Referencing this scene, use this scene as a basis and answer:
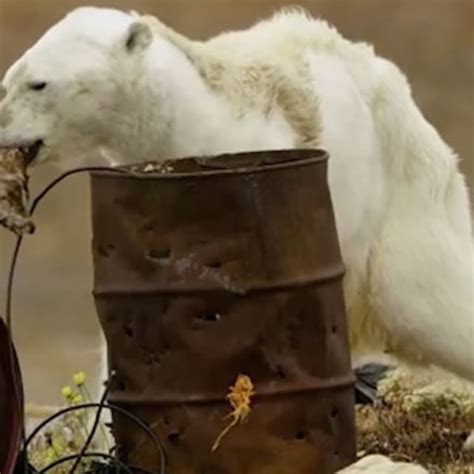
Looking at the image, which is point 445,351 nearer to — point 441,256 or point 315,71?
point 441,256

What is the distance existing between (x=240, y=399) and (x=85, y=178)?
8544 mm

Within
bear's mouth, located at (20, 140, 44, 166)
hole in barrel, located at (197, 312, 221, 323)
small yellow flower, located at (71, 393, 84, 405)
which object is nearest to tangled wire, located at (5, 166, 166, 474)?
hole in barrel, located at (197, 312, 221, 323)

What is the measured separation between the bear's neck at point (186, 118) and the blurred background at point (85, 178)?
2.93m

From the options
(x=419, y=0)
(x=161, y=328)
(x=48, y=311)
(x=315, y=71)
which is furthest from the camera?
(x=419, y=0)

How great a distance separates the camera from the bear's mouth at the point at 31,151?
498 cm

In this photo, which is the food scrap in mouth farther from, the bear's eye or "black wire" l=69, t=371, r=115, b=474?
"black wire" l=69, t=371, r=115, b=474

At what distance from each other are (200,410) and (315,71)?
1.35 m

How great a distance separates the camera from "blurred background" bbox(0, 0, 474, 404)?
29.7 feet

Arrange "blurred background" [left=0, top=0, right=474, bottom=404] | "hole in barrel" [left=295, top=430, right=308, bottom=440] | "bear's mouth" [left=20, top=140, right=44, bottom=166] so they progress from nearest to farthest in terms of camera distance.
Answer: "hole in barrel" [left=295, top=430, right=308, bottom=440]
"bear's mouth" [left=20, top=140, right=44, bottom=166]
"blurred background" [left=0, top=0, right=474, bottom=404]

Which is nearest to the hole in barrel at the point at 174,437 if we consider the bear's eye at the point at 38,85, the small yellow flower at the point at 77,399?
the small yellow flower at the point at 77,399

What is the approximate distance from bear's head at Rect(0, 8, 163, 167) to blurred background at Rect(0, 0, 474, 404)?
299 centimetres

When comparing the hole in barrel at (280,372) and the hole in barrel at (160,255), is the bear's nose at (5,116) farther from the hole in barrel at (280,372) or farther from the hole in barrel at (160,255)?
the hole in barrel at (280,372)

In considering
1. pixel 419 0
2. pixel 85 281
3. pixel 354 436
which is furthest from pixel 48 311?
pixel 419 0

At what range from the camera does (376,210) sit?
217 inches
